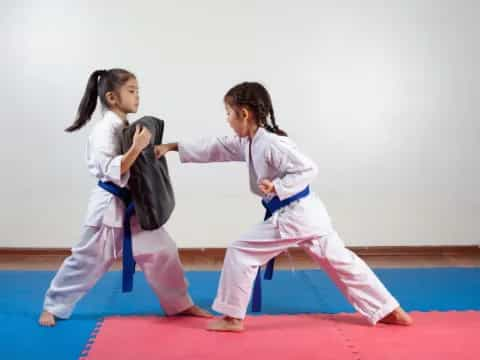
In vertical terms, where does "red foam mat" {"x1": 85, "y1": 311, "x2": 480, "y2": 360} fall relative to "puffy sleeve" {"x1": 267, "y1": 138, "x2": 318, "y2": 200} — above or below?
below

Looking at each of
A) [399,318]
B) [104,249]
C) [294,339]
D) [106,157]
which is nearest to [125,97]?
[106,157]

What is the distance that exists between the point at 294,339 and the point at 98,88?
1.82 meters

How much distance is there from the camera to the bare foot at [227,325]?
9.80 ft

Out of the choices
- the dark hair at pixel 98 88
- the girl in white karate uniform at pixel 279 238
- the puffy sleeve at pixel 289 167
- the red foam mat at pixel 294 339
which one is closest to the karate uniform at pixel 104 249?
the dark hair at pixel 98 88

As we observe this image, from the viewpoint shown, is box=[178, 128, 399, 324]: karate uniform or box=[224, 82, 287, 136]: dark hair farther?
box=[224, 82, 287, 136]: dark hair

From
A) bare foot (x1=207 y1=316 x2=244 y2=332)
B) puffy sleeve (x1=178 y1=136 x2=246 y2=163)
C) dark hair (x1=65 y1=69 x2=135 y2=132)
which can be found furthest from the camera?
puffy sleeve (x1=178 y1=136 x2=246 y2=163)

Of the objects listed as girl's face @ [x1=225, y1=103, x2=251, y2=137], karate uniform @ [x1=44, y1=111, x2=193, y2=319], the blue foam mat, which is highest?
girl's face @ [x1=225, y1=103, x2=251, y2=137]

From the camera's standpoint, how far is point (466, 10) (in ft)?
16.7

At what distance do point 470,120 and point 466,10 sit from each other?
100cm

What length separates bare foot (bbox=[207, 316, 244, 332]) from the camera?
2988 millimetres

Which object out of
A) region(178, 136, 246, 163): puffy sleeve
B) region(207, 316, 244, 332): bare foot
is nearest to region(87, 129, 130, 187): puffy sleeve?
region(178, 136, 246, 163): puffy sleeve

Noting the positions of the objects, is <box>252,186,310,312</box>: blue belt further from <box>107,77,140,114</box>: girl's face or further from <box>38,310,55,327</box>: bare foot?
<box>38,310,55,327</box>: bare foot

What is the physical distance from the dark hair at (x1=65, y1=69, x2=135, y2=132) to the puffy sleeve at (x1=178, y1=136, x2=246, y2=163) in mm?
515

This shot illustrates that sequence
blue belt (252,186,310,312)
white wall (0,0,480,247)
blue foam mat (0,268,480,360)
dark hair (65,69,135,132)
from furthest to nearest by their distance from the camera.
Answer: white wall (0,0,480,247)
dark hair (65,69,135,132)
blue belt (252,186,310,312)
blue foam mat (0,268,480,360)
